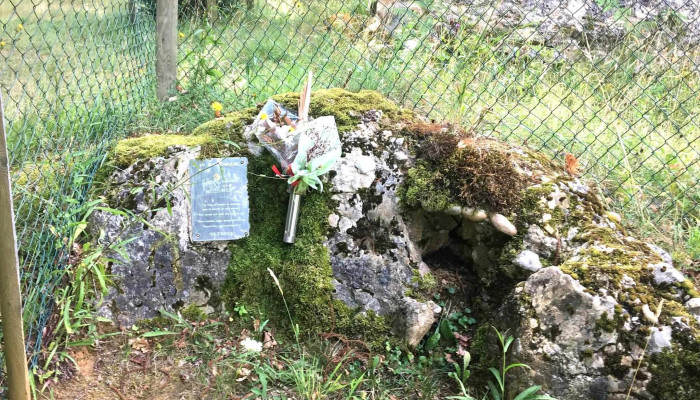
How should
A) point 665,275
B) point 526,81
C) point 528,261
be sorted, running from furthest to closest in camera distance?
point 526,81, point 528,261, point 665,275

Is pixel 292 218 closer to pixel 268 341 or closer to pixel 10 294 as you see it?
pixel 268 341

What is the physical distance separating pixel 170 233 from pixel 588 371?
220 cm

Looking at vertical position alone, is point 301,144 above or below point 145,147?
above

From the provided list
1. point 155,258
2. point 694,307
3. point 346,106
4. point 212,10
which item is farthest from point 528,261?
point 212,10

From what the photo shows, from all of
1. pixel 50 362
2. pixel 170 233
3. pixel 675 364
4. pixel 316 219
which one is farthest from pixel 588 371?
pixel 50 362

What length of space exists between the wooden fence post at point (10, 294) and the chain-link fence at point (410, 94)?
1.40ft

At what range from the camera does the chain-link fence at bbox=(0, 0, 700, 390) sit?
2934 mm

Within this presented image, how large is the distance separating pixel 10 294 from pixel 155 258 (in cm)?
104

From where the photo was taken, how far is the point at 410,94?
4.19 metres

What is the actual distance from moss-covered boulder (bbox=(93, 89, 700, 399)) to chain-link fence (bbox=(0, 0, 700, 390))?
1.37 feet

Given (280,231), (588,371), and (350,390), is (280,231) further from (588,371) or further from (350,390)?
(588,371)

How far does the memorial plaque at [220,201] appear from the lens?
2.87m

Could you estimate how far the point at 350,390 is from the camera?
7.95 feet

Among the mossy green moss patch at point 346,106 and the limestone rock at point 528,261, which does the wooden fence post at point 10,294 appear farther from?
the limestone rock at point 528,261
